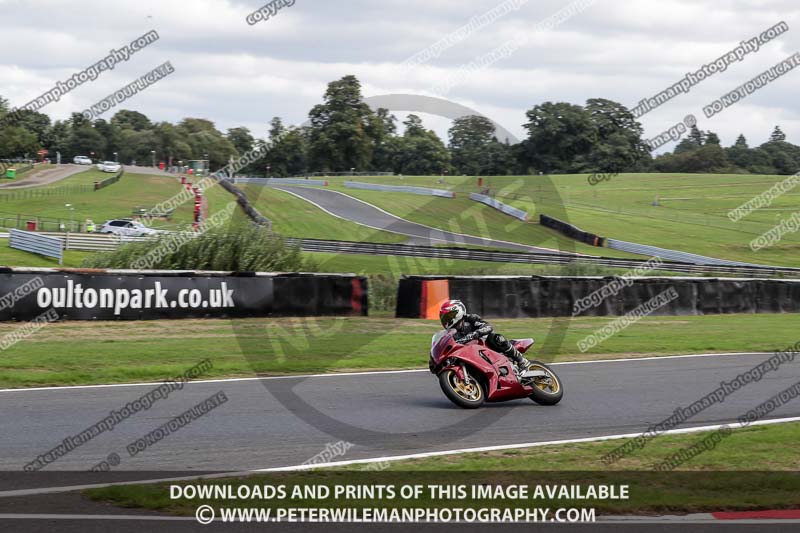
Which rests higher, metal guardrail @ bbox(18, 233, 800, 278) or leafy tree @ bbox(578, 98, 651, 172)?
leafy tree @ bbox(578, 98, 651, 172)

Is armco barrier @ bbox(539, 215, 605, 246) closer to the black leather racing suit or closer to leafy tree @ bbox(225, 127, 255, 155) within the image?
the black leather racing suit

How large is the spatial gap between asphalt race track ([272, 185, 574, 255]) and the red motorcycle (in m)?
36.9

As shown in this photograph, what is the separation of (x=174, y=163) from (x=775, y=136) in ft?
358

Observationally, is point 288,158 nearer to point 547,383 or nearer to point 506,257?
point 506,257

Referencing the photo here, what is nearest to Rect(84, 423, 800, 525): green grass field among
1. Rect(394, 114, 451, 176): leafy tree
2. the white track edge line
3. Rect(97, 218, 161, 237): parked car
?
the white track edge line

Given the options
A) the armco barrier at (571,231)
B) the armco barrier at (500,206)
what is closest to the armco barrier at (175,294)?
the armco barrier at (571,231)

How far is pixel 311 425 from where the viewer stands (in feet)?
33.0

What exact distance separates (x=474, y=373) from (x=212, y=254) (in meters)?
13.7

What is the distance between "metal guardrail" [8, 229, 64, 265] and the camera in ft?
117

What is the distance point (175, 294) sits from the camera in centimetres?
1925

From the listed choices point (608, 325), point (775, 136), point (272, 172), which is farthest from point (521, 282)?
point (775, 136)

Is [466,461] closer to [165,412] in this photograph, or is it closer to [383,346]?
[165,412]

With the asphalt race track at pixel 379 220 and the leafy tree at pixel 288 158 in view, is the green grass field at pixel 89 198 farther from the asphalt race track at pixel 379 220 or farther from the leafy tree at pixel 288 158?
the leafy tree at pixel 288 158

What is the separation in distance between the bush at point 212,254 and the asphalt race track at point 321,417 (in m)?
10.2
